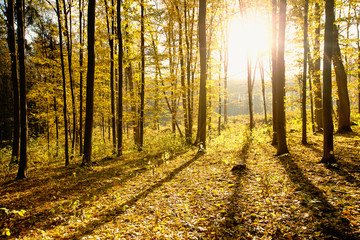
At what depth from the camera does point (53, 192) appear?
577 cm

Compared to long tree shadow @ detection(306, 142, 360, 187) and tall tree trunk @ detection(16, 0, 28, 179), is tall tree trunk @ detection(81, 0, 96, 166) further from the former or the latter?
long tree shadow @ detection(306, 142, 360, 187)

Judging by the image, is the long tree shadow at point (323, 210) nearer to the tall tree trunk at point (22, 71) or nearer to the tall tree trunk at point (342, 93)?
the tall tree trunk at point (342, 93)

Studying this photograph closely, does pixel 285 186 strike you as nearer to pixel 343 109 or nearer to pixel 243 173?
pixel 243 173

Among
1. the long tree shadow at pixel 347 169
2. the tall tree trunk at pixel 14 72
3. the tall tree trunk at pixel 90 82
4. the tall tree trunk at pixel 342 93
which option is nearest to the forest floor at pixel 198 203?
the long tree shadow at pixel 347 169

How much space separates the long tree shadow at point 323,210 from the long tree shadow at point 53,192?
17.5ft

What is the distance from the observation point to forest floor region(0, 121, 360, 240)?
3330mm

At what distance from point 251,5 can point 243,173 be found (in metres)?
13.0

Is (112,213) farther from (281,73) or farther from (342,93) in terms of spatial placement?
(342,93)

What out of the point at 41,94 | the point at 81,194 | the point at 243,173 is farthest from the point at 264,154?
the point at 41,94

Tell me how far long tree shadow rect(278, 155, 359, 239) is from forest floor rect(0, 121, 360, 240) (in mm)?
13

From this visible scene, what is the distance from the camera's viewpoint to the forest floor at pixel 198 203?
3330mm

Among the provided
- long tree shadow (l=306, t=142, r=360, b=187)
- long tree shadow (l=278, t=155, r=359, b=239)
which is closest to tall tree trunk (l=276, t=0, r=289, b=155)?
long tree shadow (l=306, t=142, r=360, b=187)

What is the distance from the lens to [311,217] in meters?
3.31

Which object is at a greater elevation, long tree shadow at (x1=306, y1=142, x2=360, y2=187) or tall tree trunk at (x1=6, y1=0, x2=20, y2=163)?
tall tree trunk at (x1=6, y1=0, x2=20, y2=163)
